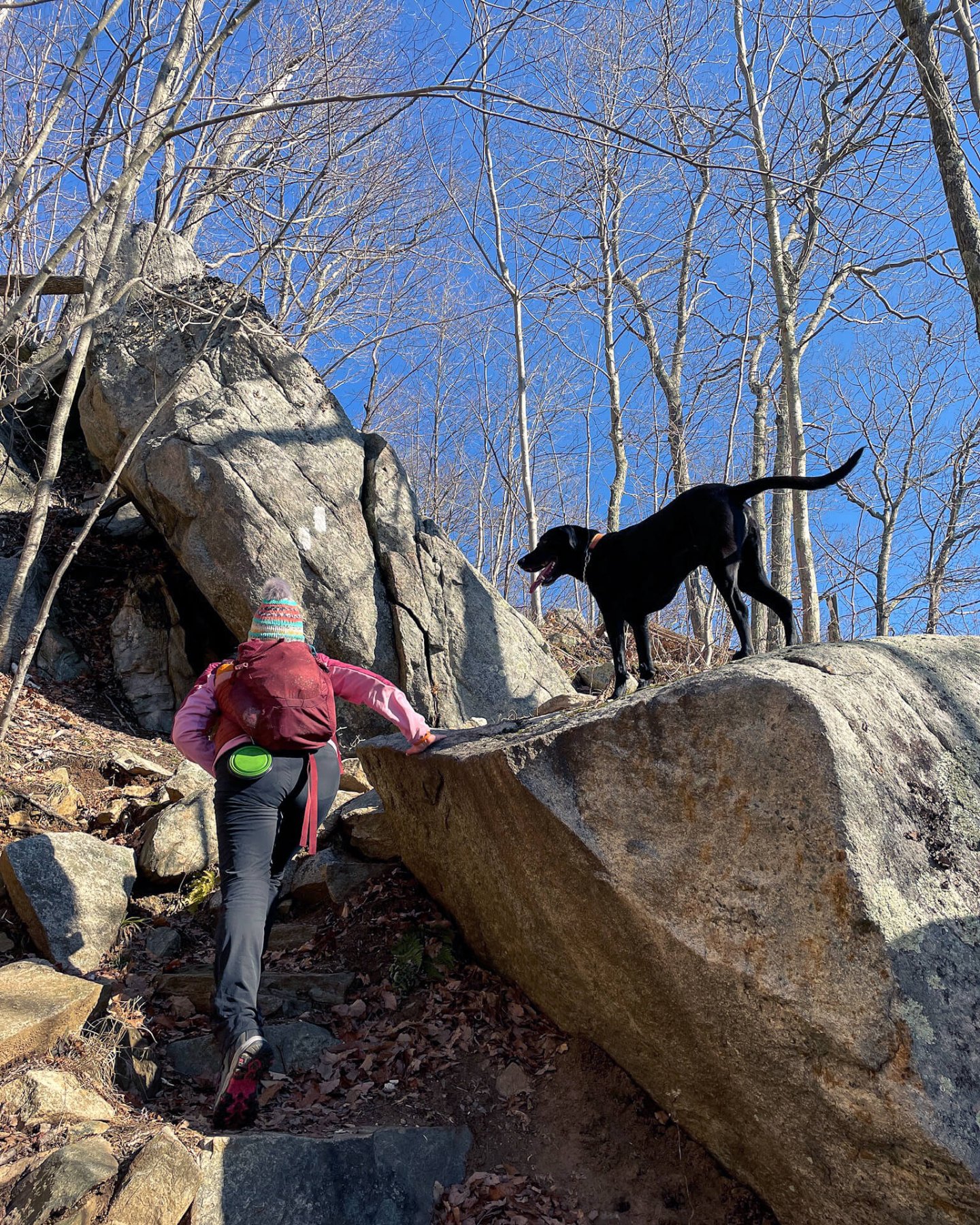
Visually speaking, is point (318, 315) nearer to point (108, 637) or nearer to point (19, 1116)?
point (108, 637)

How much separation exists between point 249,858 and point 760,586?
3.77 meters

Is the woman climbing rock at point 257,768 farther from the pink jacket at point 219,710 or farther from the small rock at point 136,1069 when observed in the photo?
the small rock at point 136,1069

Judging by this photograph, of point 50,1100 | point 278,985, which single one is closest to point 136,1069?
point 50,1100

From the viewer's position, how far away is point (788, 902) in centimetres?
319

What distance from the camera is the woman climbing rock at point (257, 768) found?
138 inches

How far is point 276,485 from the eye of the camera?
9391 mm

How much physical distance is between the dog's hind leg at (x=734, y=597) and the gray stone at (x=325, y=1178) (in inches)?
133

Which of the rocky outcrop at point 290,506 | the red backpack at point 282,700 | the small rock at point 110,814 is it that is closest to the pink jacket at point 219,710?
the red backpack at point 282,700

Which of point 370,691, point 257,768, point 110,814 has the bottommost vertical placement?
point 110,814

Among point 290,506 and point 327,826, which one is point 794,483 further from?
point 290,506

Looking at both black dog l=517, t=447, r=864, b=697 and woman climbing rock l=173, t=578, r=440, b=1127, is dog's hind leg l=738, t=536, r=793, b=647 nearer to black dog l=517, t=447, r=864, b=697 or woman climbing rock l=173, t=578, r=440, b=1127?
black dog l=517, t=447, r=864, b=697

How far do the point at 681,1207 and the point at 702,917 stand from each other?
1472 mm

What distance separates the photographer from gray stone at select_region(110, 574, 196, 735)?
945 centimetres

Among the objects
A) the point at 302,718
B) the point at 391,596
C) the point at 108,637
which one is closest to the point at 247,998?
the point at 302,718
